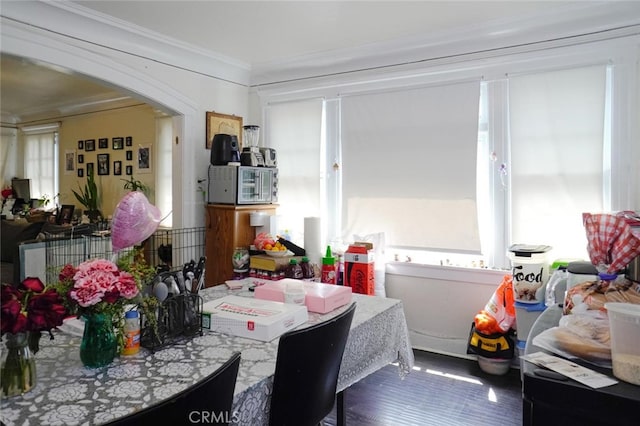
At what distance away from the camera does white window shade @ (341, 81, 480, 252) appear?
11.4 ft

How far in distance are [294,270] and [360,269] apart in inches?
21.6

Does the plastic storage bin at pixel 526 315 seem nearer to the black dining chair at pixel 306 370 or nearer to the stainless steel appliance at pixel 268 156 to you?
the black dining chair at pixel 306 370

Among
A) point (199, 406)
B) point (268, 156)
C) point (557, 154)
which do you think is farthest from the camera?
point (268, 156)

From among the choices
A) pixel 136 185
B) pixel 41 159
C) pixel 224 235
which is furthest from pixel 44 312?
pixel 41 159

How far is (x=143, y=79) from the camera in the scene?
361cm

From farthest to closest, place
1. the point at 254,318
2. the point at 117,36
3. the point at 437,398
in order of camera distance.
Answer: the point at 117,36 → the point at 437,398 → the point at 254,318

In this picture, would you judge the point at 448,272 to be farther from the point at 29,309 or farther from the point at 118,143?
the point at 118,143

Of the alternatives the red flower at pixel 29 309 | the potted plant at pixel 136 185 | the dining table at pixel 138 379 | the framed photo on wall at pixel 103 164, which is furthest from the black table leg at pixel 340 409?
the framed photo on wall at pixel 103 164

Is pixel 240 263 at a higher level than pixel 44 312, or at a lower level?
lower

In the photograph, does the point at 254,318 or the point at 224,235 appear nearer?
the point at 254,318

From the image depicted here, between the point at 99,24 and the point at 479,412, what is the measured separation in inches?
145

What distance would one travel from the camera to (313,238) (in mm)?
3930

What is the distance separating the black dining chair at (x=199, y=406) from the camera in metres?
0.85

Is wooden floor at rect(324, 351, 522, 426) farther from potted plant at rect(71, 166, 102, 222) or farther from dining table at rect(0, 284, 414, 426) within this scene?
potted plant at rect(71, 166, 102, 222)
